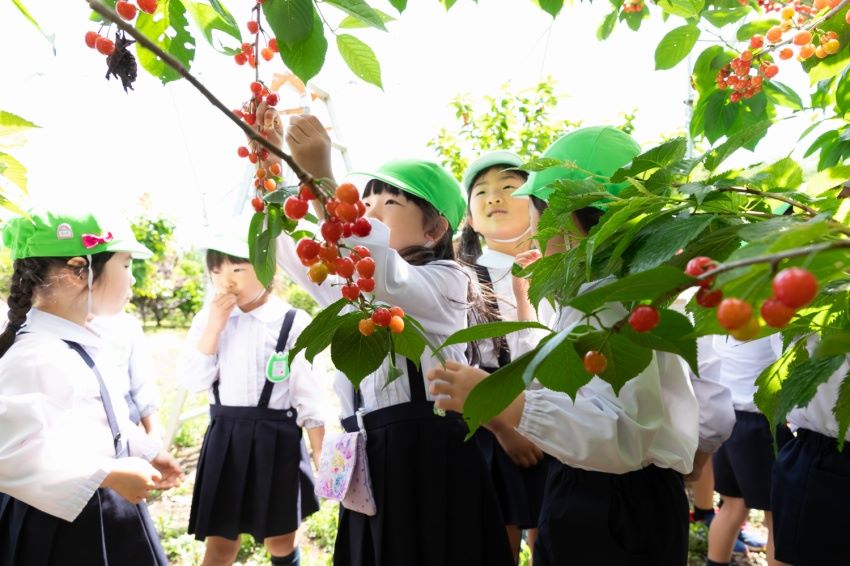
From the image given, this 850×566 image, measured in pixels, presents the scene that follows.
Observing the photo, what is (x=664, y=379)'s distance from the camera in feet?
4.65

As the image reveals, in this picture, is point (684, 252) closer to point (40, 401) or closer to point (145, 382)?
point (40, 401)

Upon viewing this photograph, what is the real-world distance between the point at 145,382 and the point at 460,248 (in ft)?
4.78

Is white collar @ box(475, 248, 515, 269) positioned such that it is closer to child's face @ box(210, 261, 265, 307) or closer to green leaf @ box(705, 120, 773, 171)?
child's face @ box(210, 261, 265, 307)

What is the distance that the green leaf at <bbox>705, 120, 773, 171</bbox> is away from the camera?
0.66 meters

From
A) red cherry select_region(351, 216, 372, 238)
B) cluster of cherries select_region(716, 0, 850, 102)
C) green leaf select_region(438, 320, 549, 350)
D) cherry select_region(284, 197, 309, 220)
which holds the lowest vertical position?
green leaf select_region(438, 320, 549, 350)

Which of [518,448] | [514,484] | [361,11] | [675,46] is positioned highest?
[675,46]

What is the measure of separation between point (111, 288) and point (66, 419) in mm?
498

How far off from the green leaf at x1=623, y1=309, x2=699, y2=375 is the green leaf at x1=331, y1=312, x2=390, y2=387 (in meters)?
0.33

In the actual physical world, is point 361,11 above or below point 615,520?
above

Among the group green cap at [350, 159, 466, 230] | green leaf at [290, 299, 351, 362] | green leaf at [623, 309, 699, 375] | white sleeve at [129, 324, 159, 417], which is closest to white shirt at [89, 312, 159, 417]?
white sleeve at [129, 324, 159, 417]

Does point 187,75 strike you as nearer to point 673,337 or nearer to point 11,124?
point 673,337

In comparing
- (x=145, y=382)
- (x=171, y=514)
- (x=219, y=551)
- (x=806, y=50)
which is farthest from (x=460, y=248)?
(x=171, y=514)

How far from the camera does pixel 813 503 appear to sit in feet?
6.42

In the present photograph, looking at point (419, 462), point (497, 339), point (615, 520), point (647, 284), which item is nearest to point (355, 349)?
point (647, 284)
